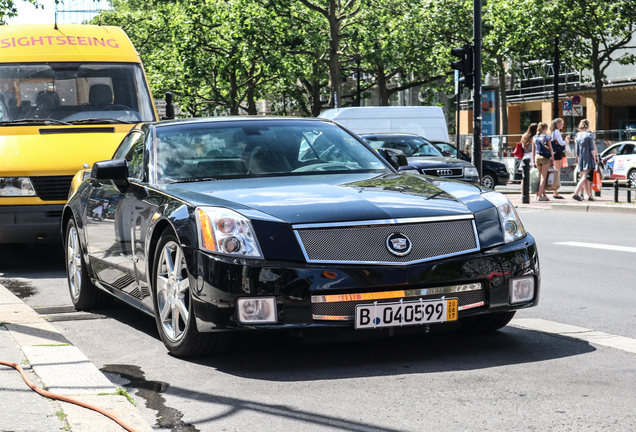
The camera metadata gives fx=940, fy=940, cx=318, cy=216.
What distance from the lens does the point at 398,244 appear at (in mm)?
4895

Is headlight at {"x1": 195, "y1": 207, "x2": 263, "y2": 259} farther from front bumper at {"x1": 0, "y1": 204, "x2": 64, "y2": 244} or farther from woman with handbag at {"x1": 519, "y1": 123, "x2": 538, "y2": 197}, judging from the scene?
woman with handbag at {"x1": 519, "y1": 123, "x2": 538, "y2": 197}

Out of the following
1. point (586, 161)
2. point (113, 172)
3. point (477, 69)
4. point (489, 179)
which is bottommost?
point (489, 179)

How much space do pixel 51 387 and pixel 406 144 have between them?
1577cm

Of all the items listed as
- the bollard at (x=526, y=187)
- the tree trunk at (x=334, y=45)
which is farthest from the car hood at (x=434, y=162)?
the tree trunk at (x=334, y=45)

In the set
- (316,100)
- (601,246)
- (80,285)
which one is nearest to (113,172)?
(80,285)

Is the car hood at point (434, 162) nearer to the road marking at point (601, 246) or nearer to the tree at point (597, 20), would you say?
the road marking at point (601, 246)

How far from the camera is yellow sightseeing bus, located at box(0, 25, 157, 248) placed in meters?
9.88

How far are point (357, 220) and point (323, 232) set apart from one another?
193mm

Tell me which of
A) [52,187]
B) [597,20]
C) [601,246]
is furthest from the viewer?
[597,20]

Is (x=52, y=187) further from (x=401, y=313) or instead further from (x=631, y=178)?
(x=631, y=178)

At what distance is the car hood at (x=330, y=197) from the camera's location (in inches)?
195

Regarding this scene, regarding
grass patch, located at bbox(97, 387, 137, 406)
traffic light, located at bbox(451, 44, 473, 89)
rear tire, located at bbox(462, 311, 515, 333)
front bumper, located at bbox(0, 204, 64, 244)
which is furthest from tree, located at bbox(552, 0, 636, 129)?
grass patch, located at bbox(97, 387, 137, 406)

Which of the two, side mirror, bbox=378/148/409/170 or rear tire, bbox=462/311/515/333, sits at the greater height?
side mirror, bbox=378/148/409/170

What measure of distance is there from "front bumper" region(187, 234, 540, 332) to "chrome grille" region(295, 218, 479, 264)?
0.17 feet
